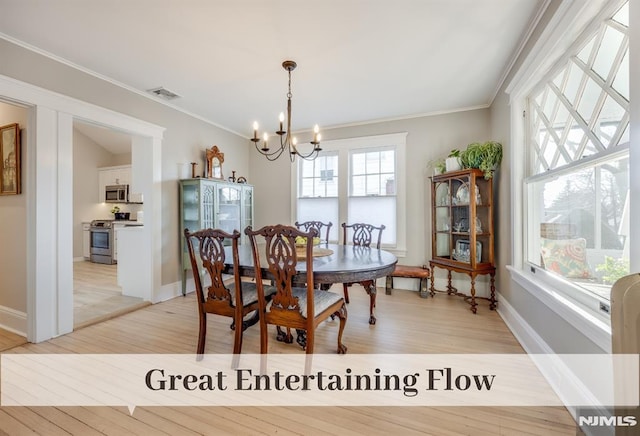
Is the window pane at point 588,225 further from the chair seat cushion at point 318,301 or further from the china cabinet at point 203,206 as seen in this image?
the china cabinet at point 203,206

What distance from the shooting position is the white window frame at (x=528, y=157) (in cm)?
144

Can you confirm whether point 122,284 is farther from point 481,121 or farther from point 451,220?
point 481,121

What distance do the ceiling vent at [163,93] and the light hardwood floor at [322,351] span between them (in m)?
2.48

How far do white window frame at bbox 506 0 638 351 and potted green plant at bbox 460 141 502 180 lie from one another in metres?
0.44

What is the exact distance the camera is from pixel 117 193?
6.59 meters

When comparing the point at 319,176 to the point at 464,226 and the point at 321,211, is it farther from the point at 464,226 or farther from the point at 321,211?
the point at 464,226

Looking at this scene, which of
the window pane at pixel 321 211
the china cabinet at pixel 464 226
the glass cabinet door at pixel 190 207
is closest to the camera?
the china cabinet at pixel 464 226

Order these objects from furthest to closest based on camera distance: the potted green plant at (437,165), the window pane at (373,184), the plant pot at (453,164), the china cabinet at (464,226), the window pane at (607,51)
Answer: the window pane at (373,184) → the potted green plant at (437,165) → the plant pot at (453,164) → the china cabinet at (464,226) → the window pane at (607,51)

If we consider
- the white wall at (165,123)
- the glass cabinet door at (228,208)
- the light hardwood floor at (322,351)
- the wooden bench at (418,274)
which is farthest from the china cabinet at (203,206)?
the wooden bench at (418,274)

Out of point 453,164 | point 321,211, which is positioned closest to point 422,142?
point 453,164

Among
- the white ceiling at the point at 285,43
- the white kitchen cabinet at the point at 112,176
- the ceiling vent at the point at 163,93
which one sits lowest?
the white kitchen cabinet at the point at 112,176

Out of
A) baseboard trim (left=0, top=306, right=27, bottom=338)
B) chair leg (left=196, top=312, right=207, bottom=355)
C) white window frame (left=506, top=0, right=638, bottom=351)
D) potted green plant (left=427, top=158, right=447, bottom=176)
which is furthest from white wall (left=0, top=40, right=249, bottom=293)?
white window frame (left=506, top=0, right=638, bottom=351)

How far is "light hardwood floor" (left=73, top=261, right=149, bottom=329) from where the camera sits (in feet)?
9.82

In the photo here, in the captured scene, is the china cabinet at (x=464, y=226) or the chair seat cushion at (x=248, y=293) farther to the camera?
the china cabinet at (x=464, y=226)
